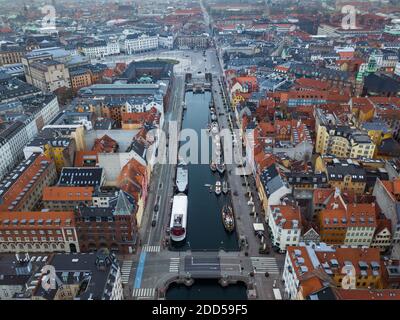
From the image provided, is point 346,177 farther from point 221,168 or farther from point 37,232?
point 37,232

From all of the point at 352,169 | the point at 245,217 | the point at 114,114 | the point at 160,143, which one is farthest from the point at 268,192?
the point at 114,114

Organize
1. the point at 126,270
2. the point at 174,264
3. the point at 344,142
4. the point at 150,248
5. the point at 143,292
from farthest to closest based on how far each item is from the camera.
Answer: the point at 344,142 → the point at 150,248 → the point at 174,264 → the point at 126,270 → the point at 143,292

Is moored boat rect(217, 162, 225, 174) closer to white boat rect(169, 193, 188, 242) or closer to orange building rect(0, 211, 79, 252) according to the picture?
white boat rect(169, 193, 188, 242)

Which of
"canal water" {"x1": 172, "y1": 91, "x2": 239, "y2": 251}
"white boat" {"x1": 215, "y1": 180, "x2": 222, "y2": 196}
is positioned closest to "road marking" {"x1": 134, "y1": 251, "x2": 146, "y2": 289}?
"canal water" {"x1": 172, "y1": 91, "x2": 239, "y2": 251}

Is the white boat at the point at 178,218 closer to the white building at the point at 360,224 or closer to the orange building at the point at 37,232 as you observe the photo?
the orange building at the point at 37,232

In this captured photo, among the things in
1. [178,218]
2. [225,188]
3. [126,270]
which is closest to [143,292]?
[126,270]
